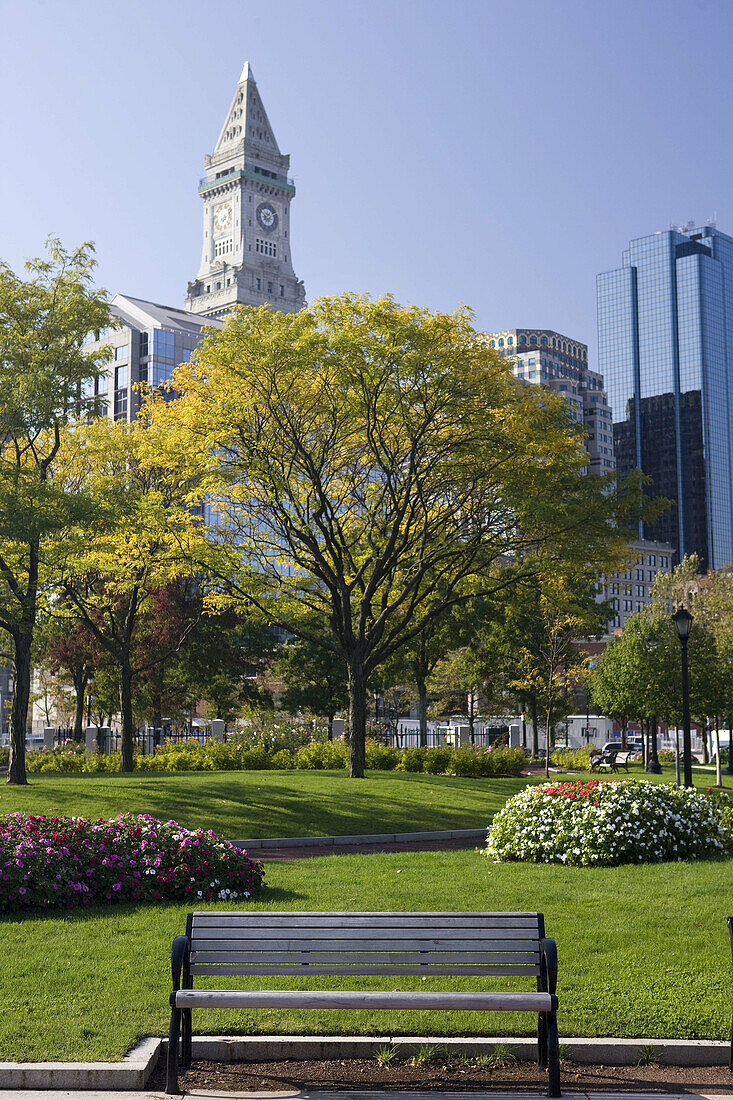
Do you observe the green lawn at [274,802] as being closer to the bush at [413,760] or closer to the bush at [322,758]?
the bush at [413,760]

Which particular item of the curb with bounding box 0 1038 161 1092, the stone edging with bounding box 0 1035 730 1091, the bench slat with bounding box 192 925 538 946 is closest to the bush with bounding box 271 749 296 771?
the stone edging with bounding box 0 1035 730 1091

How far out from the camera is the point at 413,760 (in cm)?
A: 3278

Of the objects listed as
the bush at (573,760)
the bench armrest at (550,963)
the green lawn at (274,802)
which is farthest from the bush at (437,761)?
the bench armrest at (550,963)

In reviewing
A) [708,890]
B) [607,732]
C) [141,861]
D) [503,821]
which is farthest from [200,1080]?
[607,732]

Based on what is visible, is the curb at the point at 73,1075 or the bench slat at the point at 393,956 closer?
the curb at the point at 73,1075

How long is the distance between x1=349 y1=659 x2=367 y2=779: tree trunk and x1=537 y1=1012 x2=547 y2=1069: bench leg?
21.1 meters

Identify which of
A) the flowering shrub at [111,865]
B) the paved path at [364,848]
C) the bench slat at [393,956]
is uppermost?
the bench slat at [393,956]

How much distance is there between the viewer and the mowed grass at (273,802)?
20188 mm

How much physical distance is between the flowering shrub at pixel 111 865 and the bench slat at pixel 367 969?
5.00 meters

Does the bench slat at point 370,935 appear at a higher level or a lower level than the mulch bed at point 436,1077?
higher

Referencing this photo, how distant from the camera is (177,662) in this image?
4703cm

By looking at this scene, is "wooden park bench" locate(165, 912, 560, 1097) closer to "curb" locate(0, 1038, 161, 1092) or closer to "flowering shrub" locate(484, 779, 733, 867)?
"curb" locate(0, 1038, 161, 1092)

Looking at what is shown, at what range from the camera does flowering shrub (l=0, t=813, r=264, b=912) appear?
11.4 m

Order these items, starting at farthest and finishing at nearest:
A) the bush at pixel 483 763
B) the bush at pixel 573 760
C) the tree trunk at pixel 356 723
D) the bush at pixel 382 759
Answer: the bush at pixel 573 760 < the bush at pixel 382 759 < the bush at pixel 483 763 < the tree trunk at pixel 356 723
